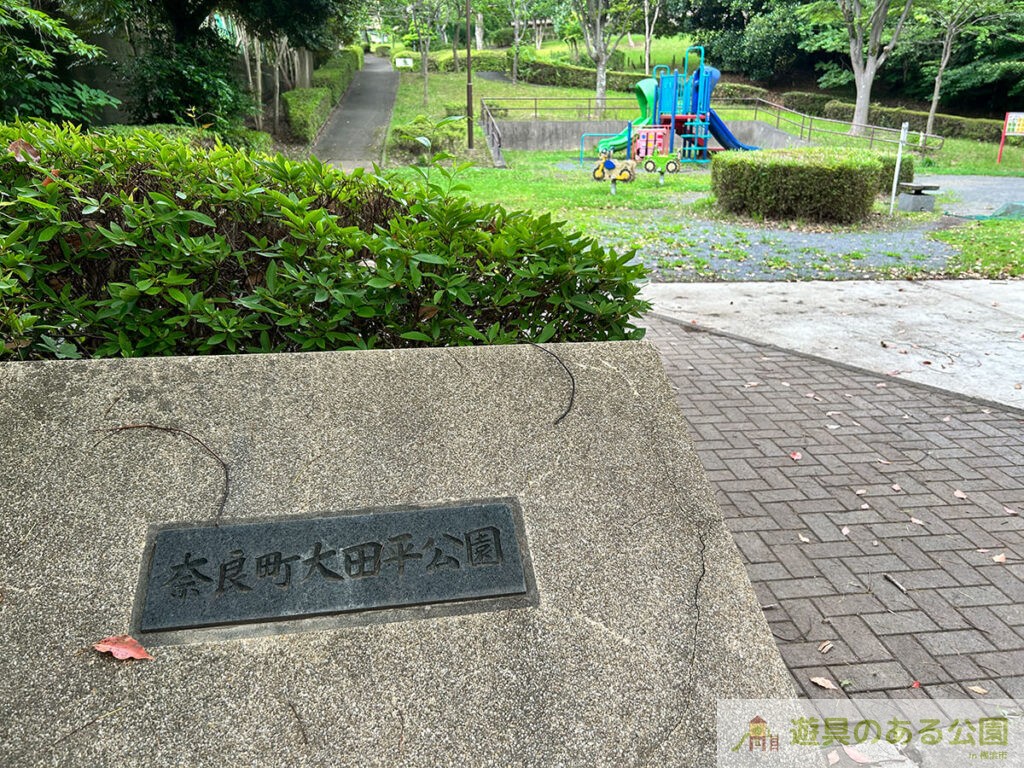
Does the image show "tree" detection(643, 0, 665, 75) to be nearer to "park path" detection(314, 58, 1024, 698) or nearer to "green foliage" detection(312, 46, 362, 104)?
"green foliage" detection(312, 46, 362, 104)

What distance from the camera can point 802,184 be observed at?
40.3 feet

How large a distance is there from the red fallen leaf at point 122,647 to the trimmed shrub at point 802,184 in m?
12.5

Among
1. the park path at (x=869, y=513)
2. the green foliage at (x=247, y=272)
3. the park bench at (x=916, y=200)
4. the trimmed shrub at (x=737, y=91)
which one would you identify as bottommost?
the park path at (x=869, y=513)

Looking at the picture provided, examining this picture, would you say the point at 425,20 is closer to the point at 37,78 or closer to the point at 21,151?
the point at 37,78

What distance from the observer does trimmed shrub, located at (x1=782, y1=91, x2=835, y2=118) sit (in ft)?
112

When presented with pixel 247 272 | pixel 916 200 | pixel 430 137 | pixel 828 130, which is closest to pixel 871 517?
pixel 247 272

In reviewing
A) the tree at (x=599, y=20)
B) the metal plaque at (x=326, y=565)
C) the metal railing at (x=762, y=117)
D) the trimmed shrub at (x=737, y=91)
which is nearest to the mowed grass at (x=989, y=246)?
the metal plaque at (x=326, y=565)

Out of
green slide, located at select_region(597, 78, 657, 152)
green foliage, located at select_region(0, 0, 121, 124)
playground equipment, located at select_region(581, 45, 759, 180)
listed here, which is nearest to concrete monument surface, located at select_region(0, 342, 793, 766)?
green foliage, located at select_region(0, 0, 121, 124)

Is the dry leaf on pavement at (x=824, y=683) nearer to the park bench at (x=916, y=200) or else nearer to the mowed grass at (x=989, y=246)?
the mowed grass at (x=989, y=246)

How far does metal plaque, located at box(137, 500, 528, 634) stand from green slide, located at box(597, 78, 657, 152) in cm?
2015

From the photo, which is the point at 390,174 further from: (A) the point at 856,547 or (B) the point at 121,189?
(A) the point at 856,547

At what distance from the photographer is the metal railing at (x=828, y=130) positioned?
2420 cm

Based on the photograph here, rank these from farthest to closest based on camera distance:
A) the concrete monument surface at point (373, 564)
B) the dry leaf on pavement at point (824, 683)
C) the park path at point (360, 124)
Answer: the park path at point (360, 124) < the dry leaf on pavement at point (824, 683) < the concrete monument surface at point (373, 564)

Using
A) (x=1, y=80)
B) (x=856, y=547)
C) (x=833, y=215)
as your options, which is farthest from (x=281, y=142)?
(x=856, y=547)
